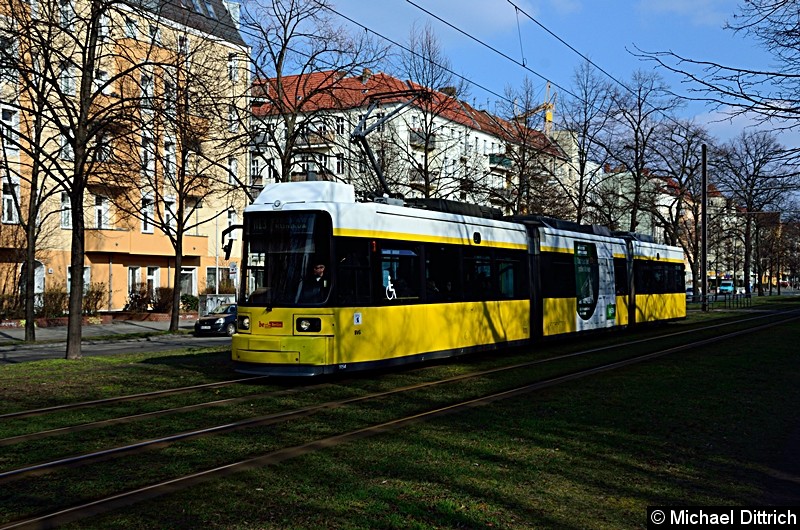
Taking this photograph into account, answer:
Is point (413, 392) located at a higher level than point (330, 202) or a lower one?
lower

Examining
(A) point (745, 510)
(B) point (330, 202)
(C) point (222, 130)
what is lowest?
(A) point (745, 510)

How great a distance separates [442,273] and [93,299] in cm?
2972

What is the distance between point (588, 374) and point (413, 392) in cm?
367

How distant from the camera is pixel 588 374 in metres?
14.2

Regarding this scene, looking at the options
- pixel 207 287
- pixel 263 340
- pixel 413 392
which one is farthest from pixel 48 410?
pixel 207 287

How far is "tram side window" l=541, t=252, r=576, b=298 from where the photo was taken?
19750 millimetres

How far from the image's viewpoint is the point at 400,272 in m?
14.2

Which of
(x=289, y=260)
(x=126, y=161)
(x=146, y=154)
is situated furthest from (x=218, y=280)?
(x=289, y=260)

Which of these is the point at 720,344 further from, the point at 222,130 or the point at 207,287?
the point at 207,287

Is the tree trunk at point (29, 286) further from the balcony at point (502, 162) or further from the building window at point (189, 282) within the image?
the building window at point (189, 282)

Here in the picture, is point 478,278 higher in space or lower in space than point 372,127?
lower

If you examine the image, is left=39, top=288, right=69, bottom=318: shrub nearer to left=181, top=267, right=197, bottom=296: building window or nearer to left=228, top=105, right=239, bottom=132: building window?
left=181, top=267, right=197, bottom=296: building window

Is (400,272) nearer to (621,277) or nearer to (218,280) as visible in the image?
(621,277)

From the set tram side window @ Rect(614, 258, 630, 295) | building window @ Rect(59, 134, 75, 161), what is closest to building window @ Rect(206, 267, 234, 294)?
building window @ Rect(59, 134, 75, 161)
